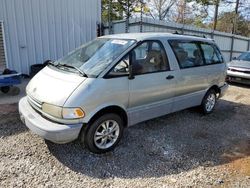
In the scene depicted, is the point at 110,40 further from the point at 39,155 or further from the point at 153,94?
the point at 39,155

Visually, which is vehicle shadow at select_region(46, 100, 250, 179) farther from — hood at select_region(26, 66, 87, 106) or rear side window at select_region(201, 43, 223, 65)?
rear side window at select_region(201, 43, 223, 65)

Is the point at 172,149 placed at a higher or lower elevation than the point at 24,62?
lower

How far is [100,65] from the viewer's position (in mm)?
3689

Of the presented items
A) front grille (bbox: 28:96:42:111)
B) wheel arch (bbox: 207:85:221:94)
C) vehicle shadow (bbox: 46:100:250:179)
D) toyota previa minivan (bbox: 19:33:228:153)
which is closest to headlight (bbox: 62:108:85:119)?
toyota previa minivan (bbox: 19:33:228:153)

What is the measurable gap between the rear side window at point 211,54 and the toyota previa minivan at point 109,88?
485 mm

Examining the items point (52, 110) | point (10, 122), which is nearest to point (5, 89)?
point (10, 122)

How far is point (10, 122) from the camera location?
469 centimetres

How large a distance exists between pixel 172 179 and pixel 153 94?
1462mm

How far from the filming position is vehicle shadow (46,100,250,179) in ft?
11.2

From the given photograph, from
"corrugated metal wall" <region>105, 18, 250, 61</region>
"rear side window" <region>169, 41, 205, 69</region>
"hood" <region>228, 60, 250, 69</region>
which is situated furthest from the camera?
"corrugated metal wall" <region>105, 18, 250, 61</region>

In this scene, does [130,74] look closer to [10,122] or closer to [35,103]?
[35,103]

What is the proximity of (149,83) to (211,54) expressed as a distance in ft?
7.58

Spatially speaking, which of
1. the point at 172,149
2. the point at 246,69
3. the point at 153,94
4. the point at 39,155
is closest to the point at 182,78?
the point at 153,94

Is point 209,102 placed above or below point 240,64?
below
